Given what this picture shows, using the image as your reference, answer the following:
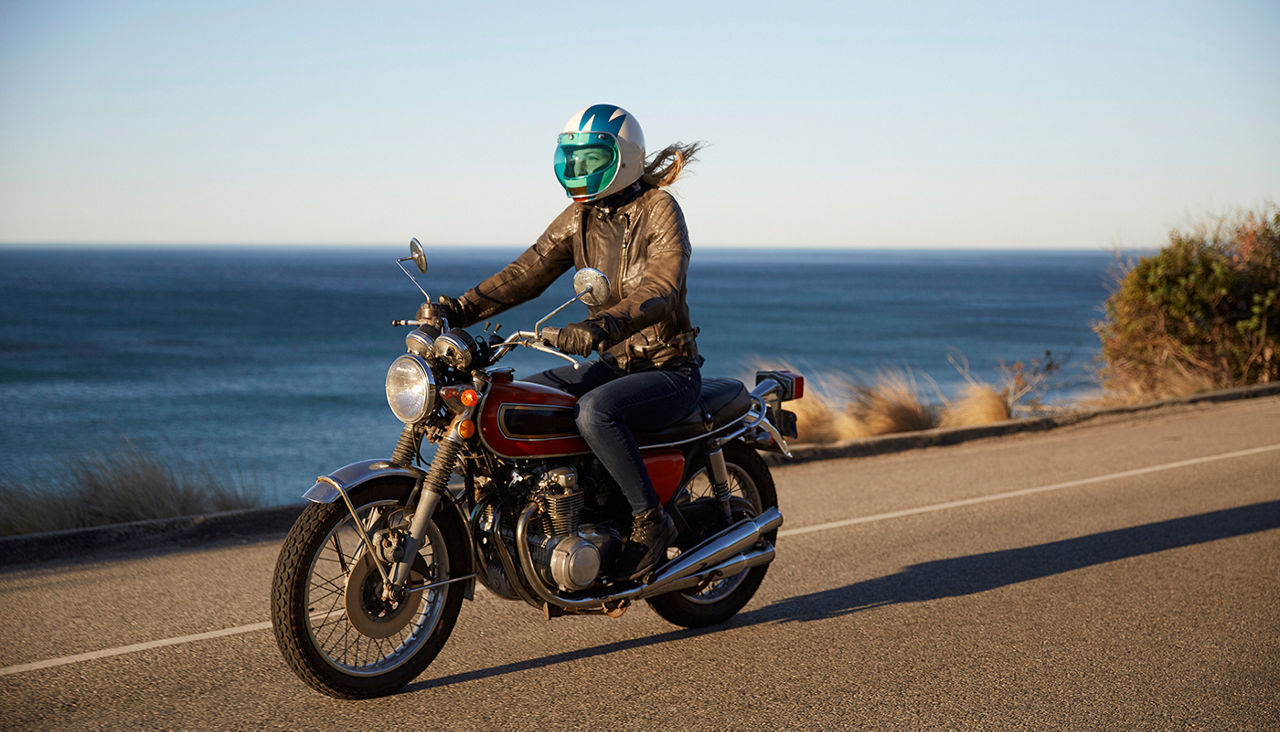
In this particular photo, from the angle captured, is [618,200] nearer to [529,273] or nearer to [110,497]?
[529,273]

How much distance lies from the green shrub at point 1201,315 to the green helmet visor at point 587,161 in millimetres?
13206

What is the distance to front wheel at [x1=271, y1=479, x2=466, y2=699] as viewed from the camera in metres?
4.25

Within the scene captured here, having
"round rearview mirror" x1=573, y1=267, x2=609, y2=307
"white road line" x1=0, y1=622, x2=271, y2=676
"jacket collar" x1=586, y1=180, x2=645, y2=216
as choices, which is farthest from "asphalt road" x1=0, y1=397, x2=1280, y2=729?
"jacket collar" x1=586, y1=180, x2=645, y2=216

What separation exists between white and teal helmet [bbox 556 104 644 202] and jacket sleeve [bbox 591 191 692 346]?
22 centimetres

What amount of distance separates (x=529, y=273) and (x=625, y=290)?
543 millimetres

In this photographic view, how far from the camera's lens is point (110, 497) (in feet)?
25.9

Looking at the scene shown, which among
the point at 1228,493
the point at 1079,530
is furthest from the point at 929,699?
the point at 1228,493

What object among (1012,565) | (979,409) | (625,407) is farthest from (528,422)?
(979,409)

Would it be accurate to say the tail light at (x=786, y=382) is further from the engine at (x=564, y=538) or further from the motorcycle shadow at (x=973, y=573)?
the engine at (x=564, y=538)

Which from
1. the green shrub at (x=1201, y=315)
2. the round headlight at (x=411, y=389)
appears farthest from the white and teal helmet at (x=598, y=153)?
the green shrub at (x=1201, y=315)

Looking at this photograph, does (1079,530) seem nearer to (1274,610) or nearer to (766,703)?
(1274,610)

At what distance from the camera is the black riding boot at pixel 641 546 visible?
4.89 metres

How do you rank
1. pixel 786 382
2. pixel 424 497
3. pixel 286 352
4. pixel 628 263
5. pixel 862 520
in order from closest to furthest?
pixel 424 497 → pixel 628 263 → pixel 786 382 → pixel 862 520 → pixel 286 352

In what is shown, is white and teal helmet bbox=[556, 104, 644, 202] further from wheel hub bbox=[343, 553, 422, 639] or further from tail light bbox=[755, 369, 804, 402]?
wheel hub bbox=[343, 553, 422, 639]
